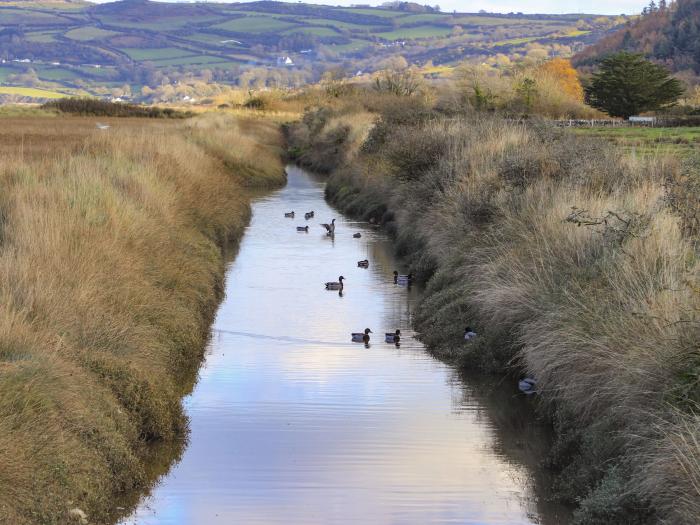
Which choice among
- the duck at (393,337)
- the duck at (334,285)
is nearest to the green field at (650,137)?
the duck at (334,285)

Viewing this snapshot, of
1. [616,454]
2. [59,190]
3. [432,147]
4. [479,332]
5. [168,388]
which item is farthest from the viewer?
[432,147]

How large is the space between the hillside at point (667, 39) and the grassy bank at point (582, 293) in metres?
67.2

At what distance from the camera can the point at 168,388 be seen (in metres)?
11.4

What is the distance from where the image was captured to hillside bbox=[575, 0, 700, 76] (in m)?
98.3

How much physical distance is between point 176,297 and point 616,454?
303 inches

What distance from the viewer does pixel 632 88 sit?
39656mm

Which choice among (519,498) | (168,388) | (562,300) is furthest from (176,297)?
(519,498)

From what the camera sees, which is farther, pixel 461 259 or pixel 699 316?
pixel 461 259

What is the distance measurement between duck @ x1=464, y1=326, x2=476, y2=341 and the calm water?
19.3 inches

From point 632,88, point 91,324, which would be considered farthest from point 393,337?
point 632,88

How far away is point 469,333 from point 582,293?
3.37 m

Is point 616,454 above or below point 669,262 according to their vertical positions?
below

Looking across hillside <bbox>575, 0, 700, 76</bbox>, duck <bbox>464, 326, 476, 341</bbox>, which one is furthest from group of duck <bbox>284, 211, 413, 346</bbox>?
hillside <bbox>575, 0, 700, 76</bbox>

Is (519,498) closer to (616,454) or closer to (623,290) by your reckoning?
(616,454)
